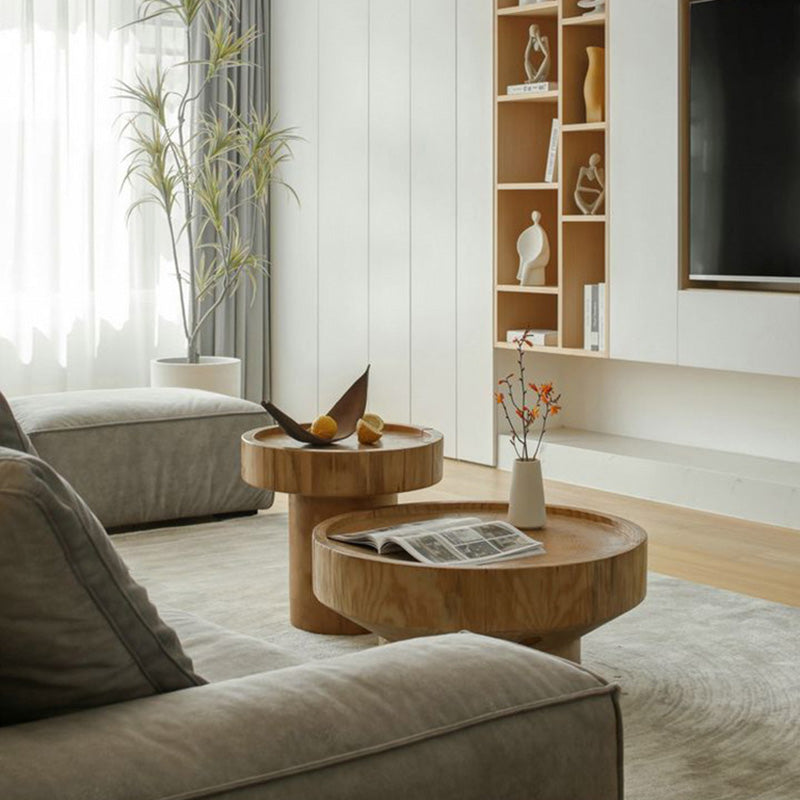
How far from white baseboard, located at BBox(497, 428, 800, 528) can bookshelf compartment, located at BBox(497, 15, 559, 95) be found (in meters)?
1.52

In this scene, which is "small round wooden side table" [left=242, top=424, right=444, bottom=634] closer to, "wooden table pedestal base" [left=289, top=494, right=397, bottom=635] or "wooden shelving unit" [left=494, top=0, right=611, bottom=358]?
"wooden table pedestal base" [left=289, top=494, right=397, bottom=635]

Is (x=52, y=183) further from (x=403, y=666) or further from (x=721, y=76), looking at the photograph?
(x=403, y=666)

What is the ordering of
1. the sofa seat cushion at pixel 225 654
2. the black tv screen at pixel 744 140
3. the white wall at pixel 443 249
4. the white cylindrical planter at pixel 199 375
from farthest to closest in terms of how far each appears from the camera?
the white cylindrical planter at pixel 199 375, the white wall at pixel 443 249, the black tv screen at pixel 744 140, the sofa seat cushion at pixel 225 654

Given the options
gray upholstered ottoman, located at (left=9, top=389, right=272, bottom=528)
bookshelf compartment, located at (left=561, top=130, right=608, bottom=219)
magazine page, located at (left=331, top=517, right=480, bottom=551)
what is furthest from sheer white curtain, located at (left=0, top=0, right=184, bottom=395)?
magazine page, located at (left=331, top=517, right=480, bottom=551)

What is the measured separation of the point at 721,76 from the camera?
195 inches

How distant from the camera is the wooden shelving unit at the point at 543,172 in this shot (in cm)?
558

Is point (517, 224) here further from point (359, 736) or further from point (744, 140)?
point (359, 736)

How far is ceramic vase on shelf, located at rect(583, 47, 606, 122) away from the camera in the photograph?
545cm

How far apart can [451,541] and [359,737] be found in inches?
60.4

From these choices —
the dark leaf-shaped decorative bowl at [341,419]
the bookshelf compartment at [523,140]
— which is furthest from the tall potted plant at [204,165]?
the dark leaf-shaped decorative bowl at [341,419]

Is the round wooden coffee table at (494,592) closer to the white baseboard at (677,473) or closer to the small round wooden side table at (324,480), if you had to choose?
the small round wooden side table at (324,480)

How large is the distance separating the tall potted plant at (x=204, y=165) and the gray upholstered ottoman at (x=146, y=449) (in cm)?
142

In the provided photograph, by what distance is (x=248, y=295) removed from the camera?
726 cm

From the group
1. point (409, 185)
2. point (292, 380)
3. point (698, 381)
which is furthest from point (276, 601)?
point (292, 380)
